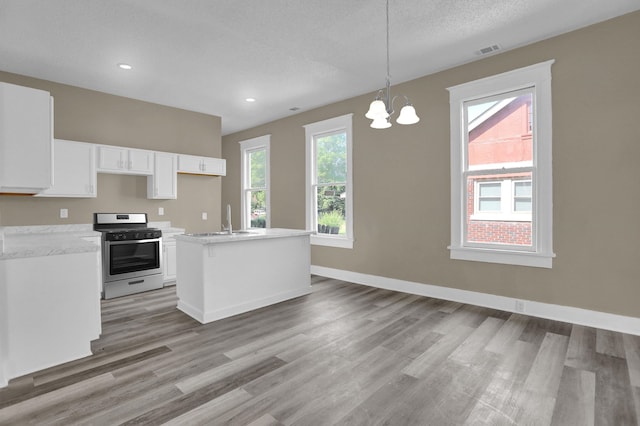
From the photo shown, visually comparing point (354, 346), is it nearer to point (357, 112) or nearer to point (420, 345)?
point (420, 345)

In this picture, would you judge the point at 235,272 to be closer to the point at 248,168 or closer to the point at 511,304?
the point at 511,304

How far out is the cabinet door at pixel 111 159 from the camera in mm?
4634

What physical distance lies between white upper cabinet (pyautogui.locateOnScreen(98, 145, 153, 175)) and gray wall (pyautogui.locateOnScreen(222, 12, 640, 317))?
3.23 meters

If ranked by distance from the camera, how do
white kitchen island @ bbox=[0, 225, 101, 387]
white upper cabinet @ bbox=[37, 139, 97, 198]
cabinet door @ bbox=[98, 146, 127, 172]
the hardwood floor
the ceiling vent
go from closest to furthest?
the hardwood floor < white kitchen island @ bbox=[0, 225, 101, 387] < the ceiling vent < white upper cabinet @ bbox=[37, 139, 97, 198] < cabinet door @ bbox=[98, 146, 127, 172]

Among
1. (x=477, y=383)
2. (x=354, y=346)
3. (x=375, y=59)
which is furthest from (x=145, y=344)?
(x=375, y=59)

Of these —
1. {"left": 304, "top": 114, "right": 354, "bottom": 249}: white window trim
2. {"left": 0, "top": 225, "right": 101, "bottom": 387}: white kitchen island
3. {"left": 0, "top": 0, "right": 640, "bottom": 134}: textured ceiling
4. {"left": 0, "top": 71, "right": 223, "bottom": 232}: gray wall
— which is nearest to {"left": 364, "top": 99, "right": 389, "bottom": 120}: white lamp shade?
{"left": 0, "top": 0, "right": 640, "bottom": 134}: textured ceiling

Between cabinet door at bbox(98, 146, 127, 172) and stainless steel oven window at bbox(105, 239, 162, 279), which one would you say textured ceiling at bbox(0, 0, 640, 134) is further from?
stainless steel oven window at bbox(105, 239, 162, 279)

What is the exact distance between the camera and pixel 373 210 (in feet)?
16.5

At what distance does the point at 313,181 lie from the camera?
5.94 meters

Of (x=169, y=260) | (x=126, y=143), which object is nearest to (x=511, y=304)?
(x=169, y=260)

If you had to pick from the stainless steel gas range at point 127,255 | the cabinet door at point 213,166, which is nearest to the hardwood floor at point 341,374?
the stainless steel gas range at point 127,255

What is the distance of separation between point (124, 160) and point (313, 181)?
2.98 metres

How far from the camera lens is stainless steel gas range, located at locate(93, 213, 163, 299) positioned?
4418 mm

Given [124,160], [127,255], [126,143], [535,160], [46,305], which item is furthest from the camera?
[126,143]
